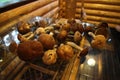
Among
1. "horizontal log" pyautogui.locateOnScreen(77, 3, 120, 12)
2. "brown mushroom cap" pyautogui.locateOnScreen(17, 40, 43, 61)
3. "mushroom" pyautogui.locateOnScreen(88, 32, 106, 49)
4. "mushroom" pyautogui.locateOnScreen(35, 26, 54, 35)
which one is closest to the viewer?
"brown mushroom cap" pyautogui.locateOnScreen(17, 40, 43, 61)

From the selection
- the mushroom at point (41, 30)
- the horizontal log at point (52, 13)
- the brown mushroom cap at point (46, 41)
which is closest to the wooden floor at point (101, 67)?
the brown mushroom cap at point (46, 41)

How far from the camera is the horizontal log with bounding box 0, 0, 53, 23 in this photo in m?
2.61

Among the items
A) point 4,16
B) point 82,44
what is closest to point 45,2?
point 4,16

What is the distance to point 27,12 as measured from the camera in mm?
3539

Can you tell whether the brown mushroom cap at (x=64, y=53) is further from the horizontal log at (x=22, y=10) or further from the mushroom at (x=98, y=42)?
the horizontal log at (x=22, y=10)

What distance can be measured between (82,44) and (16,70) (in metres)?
0.93

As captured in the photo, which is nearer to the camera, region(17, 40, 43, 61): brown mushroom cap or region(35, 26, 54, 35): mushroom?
region(17, 40, 43, 61): brown mushroom cap

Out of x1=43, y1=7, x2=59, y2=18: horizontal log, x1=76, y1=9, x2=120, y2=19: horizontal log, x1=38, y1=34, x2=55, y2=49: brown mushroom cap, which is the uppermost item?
x1=38, y1=34, x2=55, y2=49: brown mushroom cap

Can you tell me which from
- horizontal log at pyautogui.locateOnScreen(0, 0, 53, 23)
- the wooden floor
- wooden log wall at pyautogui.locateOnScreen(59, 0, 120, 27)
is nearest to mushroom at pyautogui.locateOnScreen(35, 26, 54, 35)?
the wooden floor

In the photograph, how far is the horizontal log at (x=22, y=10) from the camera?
2.61 meters

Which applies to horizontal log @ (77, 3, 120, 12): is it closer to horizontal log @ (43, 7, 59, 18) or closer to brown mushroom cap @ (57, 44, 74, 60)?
horizontal log @ (43, 7, 59, 18)

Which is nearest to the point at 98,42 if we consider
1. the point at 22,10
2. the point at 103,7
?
the point at 22,10

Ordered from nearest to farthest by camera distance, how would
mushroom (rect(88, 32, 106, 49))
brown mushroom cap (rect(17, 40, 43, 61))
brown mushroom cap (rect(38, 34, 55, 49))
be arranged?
brown mushroom cap (rect(17, 40, 43, 61)) → brown mushroom cap (rect(38, 34, 55, 49)) → mushroom (rect(88, 32, 106, 49))

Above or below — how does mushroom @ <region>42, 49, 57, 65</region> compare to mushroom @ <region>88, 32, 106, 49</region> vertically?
→ above
